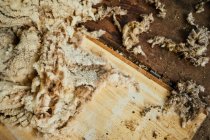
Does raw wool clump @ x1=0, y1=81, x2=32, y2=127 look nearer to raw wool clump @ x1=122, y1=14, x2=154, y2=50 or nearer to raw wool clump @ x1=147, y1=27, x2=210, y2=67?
raw wool clump @ x1=122, y1=14, x2=154, y2=50

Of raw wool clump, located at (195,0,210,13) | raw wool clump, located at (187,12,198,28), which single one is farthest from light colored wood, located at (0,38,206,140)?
raw wool clump, located at (195,0,210,13)

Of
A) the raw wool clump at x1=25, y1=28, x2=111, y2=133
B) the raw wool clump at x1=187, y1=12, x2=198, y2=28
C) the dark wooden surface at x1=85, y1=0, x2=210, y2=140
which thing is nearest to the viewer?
the raw wool clump at x1=25, y1=28, x2=111, y2=133

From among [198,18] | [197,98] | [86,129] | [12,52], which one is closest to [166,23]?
[198,18]

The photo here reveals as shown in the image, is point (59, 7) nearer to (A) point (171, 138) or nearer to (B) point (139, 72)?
(B) point (139, 72)

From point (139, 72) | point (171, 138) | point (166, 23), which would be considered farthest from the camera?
point (166, 23)

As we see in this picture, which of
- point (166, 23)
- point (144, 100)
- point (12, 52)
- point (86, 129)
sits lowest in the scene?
point (86, 129)

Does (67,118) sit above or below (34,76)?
below

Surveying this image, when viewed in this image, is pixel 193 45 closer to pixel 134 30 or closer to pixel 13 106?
pixel 134 30

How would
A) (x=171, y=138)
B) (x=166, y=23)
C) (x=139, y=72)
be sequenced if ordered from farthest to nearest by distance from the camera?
(x=166, y=23) → (x=139, y=72) → (x=171, y=138)
